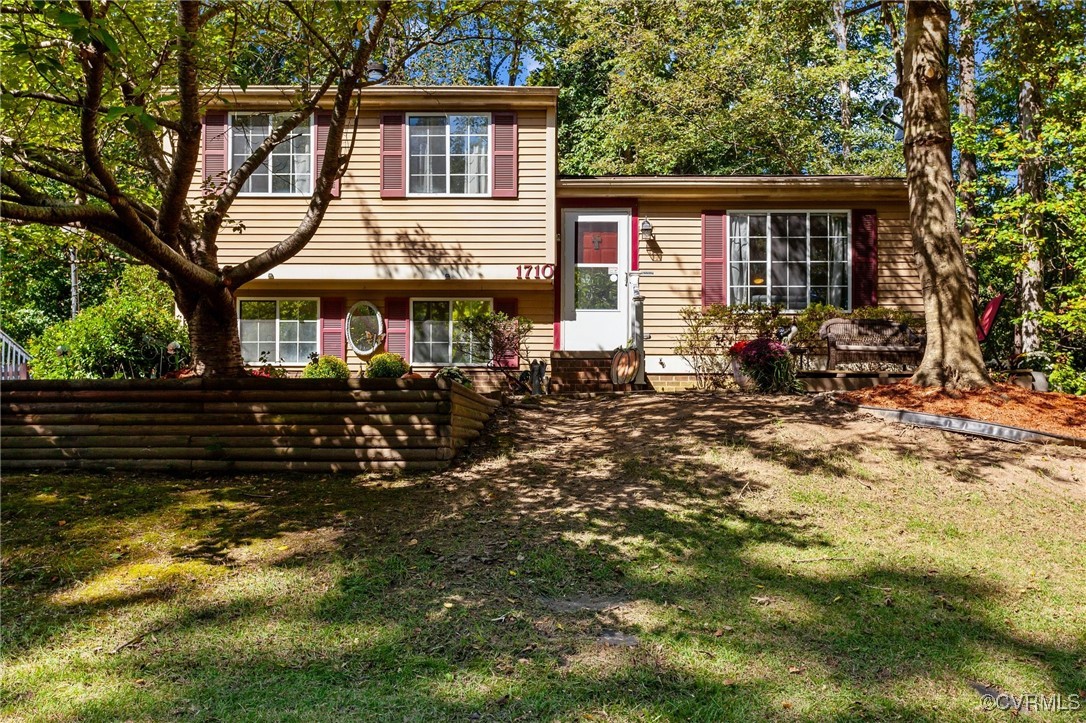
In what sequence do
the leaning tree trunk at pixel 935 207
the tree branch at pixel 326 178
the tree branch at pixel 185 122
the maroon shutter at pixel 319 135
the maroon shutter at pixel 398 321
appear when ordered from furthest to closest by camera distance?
the maroon shutter at pixel 398 321
the maroon shutter at pixel 319 135
the leaning tree trunk at pixel 935 207
the tree branch at pixel 326 178
the tree branch at pixel 185 122

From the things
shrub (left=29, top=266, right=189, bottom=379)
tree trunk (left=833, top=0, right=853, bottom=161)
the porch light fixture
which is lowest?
shrub (left=29, top=266, right=189, bottom=379)

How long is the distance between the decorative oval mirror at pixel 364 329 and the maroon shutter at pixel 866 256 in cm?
870

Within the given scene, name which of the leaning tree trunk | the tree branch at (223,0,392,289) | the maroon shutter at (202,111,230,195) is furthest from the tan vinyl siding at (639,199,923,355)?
the maroon shutter at (202,111,230,195)

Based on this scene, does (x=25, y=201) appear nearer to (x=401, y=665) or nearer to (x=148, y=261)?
(x=148, y=261)

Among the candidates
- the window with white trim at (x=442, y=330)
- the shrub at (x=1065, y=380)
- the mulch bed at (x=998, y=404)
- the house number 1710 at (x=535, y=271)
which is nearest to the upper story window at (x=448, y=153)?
the house number 1710 at (x=535, y=271)

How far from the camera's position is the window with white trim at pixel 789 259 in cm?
1323

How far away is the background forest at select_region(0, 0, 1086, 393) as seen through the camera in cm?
Answer: 1167

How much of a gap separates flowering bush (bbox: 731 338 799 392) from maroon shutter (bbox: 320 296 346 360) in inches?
281

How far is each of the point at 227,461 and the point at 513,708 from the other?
4.45m

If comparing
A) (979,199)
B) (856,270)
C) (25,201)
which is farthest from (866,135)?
(25,201)

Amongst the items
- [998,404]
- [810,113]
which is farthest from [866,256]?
[810,113]

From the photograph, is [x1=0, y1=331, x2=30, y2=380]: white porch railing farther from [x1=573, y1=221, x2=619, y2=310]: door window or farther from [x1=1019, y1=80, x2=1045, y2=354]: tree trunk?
[x1=1019, y1=80, x2=1045, y2=354]: tree trunk

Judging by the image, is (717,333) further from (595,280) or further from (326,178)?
(326,178)

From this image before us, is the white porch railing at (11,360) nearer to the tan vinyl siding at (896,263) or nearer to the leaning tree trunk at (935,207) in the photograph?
the leaning tree trunk at (935,207)
